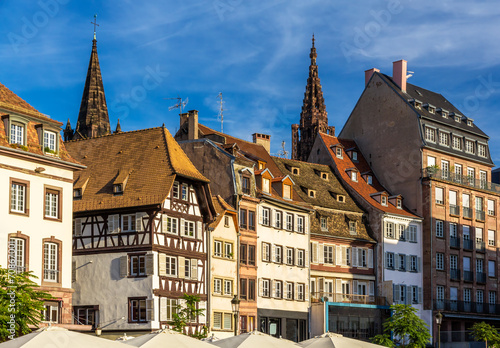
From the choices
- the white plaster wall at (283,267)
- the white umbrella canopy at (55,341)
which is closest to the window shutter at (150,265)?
the white plaster wall at (283,267)

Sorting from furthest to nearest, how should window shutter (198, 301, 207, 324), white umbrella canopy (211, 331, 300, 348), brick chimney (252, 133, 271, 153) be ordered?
brick chimney (252, 133, 271, 153) → window shutter (198, 301, 207, 324) → white umbrella canopy (211, 331, 300, 348)

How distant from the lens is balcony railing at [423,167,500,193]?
242 ft

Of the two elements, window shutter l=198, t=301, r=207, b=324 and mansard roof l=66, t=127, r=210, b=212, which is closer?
mansard roof l=66, t=127, r=210, b=212

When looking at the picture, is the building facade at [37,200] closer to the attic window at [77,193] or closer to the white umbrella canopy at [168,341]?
the attic window at [77,193]

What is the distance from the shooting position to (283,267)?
61.4m

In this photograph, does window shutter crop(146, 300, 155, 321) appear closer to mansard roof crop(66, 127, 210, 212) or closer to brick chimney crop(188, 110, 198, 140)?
mansard roof crop(66, 127, 210, 212)

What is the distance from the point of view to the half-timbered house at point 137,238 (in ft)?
162

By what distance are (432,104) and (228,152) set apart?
2652cm

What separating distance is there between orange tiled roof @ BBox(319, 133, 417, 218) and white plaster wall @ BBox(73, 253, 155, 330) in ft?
85.3

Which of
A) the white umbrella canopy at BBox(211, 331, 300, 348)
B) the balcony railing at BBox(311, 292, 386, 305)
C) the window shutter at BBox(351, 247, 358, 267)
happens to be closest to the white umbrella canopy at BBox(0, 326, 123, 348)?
the white umbrella canopy at BBox(211, 331, 300, 348)

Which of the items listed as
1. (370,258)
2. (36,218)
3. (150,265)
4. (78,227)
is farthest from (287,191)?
(36,218)

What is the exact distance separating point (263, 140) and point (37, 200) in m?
33.3

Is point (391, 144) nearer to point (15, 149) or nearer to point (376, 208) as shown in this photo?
point (376, 208)

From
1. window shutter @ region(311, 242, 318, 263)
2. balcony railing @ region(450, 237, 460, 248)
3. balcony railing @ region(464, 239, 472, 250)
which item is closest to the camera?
window shutter @ region(311, 242, 318, 263)
